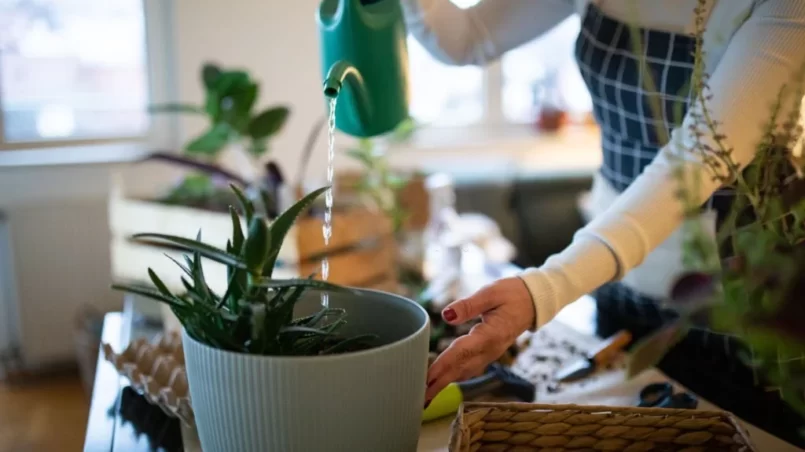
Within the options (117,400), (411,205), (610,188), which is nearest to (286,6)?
(411,205)

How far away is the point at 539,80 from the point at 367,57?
8.04 ft

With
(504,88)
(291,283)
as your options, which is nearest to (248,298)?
(291,283)

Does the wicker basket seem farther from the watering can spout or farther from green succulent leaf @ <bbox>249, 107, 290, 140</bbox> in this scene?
green succulent leaf @ <bbox>249, 107, 290, 140</bbox>

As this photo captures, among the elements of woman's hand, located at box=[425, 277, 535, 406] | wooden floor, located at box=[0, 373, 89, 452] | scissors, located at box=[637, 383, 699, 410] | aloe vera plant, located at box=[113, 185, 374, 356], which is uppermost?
aloe vera plant, located at box=[113, 185, 374, 356]

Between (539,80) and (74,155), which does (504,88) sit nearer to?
(539,80)

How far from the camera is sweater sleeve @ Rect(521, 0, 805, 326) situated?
32.6 inches

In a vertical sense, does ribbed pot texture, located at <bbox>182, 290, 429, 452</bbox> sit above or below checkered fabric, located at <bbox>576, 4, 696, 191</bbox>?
below

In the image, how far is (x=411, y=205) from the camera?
1777 millimetres

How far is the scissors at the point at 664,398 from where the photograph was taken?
0.88m

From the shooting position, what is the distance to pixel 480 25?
1241 mm

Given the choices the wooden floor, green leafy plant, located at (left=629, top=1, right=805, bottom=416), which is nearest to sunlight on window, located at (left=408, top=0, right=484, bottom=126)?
the wooden floor

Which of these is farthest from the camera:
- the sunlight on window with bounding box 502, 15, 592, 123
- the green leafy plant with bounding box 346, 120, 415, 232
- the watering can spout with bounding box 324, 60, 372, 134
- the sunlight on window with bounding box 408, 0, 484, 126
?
the sunlight on window with bounding box 502, 15, 592, 123

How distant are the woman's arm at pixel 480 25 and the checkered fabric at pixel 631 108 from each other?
80 millimetres

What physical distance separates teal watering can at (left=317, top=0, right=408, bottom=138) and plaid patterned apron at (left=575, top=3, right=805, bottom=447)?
294 millimetres
